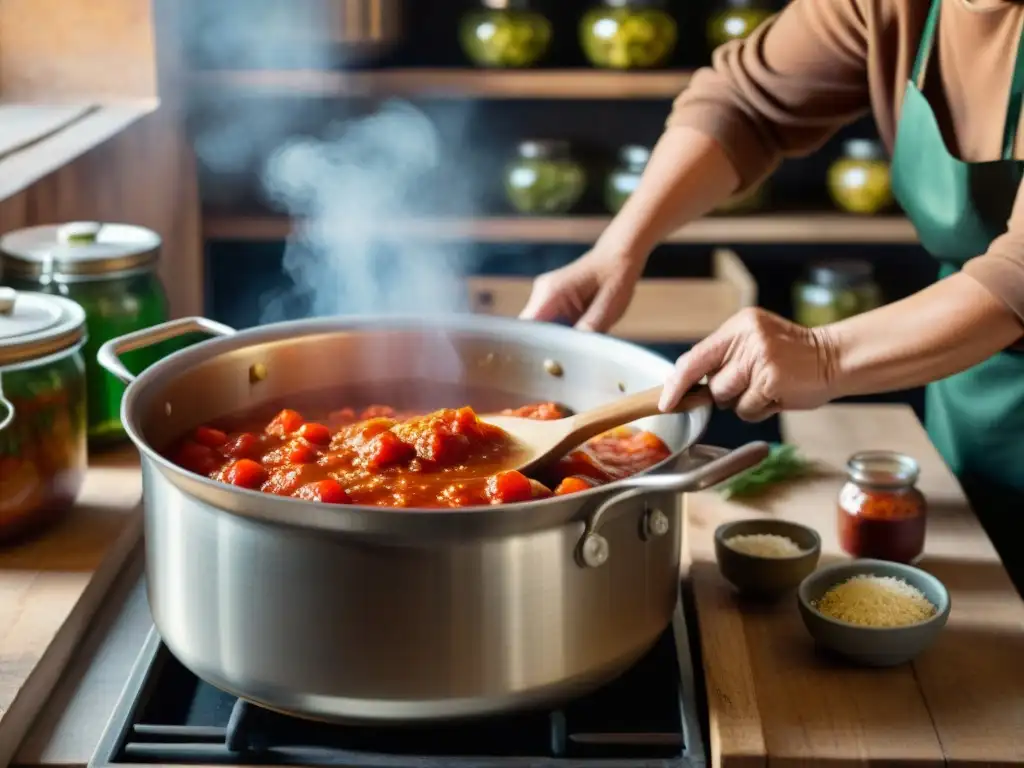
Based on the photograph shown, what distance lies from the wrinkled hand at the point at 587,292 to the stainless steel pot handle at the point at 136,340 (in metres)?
0.40

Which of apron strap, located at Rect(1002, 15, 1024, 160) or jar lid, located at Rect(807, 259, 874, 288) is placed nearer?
apron strap, located at Rect(1002, 15, 1024, 160)

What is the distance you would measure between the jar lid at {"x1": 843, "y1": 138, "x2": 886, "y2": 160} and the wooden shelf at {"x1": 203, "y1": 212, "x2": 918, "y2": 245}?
0.49 feet

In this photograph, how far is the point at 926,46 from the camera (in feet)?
5.49

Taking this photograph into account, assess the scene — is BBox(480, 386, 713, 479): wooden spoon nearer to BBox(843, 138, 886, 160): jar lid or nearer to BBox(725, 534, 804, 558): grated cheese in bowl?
BBox(725, 534, 804, 558): grated cheese in bowl

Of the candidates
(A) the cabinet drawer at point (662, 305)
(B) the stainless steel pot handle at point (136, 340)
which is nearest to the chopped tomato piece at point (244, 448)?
(B) the stainless steel pot handle at point (136, 340)

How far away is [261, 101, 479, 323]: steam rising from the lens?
10.4ft

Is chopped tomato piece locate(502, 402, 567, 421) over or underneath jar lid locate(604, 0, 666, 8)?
underneath

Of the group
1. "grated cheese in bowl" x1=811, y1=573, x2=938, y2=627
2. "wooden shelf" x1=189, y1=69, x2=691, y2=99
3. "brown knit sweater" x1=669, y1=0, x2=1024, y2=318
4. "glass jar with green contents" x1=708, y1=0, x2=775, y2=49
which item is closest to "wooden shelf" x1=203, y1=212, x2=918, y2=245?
"wooden shelf" x1=189, y1=69, x2=691, y2=99

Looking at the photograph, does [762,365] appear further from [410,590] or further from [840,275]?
[840,275]

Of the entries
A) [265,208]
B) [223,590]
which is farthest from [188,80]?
[223,590]

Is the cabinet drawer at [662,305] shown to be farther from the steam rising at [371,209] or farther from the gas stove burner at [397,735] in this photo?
the gas stove burner at [397,735]

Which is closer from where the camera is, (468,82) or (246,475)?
(246,475)

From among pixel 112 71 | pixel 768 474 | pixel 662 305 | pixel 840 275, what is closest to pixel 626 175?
pixel 662 305

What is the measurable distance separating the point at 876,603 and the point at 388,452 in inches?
19.6
